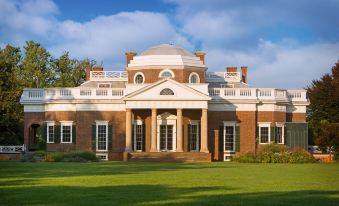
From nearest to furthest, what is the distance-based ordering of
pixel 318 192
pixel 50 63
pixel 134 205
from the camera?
pixel 134 205 → pixel 318 192 → pixel 50 63

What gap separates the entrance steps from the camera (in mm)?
48062

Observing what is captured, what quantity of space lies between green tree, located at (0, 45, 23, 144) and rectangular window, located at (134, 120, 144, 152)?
11.9 m

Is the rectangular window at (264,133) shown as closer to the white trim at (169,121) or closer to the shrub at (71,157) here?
the white trim at (169,121)

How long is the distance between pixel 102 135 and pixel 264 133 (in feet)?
43.5

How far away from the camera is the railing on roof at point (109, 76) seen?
192 ft

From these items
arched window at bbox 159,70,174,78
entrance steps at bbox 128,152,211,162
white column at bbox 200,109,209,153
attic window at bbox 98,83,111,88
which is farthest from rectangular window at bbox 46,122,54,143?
white column at bbox 200,109,209,153

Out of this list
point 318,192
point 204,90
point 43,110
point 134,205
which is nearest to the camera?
point 134,205

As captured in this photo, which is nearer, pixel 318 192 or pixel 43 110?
pixel 318 192

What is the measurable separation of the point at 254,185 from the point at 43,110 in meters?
36.8

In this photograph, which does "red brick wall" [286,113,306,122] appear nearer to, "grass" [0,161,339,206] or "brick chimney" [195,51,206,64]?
"brick chimney" [195,51,206,64]

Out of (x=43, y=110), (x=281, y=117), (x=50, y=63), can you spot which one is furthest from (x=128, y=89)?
(x=50, y=63)

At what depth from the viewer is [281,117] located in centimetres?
5428

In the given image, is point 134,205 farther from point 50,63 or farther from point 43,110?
point 50,63

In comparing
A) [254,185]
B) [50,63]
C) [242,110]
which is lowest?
[254,185]
